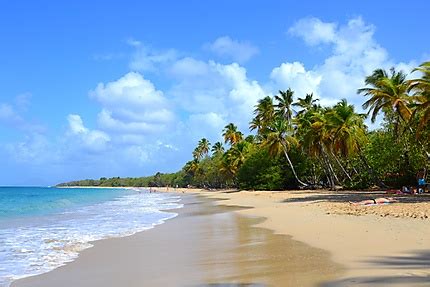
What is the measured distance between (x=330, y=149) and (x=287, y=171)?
14.2 m

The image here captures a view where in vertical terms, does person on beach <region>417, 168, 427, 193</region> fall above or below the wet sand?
above

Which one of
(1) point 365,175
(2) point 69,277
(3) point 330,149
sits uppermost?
(3) point 330,149

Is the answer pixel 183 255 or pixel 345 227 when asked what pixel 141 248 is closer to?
pixel 183 255

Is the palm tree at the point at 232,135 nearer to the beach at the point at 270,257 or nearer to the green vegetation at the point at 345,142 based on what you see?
the green vegetation at the point at 345,142

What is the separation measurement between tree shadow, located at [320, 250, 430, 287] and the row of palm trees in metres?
20.1

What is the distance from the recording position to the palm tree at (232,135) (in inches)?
3679

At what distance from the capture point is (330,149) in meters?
47.8

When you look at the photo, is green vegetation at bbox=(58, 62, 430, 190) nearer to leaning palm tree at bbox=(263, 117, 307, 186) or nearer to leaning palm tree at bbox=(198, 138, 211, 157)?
leaning palm tree at bbox=(263, 117, 307, 186)

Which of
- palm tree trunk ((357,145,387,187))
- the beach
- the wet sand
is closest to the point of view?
the beach

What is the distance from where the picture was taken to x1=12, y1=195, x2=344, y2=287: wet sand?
8.16 m

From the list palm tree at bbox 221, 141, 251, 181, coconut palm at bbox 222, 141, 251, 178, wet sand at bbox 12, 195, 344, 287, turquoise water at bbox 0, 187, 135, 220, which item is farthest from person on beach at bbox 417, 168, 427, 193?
coconut palm at bbox 222, 141, 251, 178

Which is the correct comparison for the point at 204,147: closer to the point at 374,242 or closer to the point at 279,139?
the point at 279,139

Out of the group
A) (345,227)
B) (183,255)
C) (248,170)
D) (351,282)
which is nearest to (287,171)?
(248,170)

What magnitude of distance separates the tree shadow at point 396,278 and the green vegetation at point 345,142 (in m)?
20.1
